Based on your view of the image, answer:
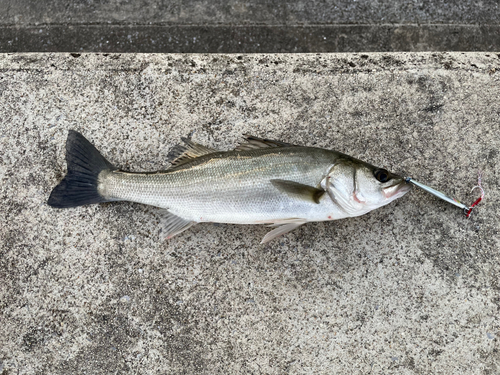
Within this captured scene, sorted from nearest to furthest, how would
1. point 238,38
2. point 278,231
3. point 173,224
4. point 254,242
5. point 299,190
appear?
1. point 299,190
2. point 278,231
3. point 173,224
4. point 254,242
5. point 238,38

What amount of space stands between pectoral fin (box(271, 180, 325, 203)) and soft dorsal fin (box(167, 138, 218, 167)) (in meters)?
0.59

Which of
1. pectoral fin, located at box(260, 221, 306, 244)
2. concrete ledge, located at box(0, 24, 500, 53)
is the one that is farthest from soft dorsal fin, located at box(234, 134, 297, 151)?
concrete ledge, located at box(0, 24, 500, 53)

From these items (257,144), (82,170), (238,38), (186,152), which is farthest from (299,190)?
(238,38)

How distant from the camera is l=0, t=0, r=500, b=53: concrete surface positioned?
3.41 meters

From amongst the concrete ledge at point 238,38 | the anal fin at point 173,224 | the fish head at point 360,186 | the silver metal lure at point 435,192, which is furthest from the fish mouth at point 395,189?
the concrete ledge at point 238,38

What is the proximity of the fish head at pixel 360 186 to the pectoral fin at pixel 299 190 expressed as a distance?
0.08 m

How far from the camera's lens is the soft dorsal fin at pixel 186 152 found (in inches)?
101

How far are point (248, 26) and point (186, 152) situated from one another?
167cm

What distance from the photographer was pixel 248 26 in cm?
348

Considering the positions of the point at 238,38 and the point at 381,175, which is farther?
the point at 238,38

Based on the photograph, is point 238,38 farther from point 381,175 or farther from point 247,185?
point 381,175

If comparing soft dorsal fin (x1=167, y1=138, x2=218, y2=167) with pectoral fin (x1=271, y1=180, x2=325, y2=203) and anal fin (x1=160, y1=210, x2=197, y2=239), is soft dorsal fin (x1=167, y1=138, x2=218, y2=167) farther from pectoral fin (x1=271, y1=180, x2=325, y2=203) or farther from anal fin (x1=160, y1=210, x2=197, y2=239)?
pectoral fin (x1=271, y1=180, x2=325, y2=203)

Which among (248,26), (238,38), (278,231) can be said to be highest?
(248,26)

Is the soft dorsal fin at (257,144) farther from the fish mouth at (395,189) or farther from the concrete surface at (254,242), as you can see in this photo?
the fish mouth at (395,189)
